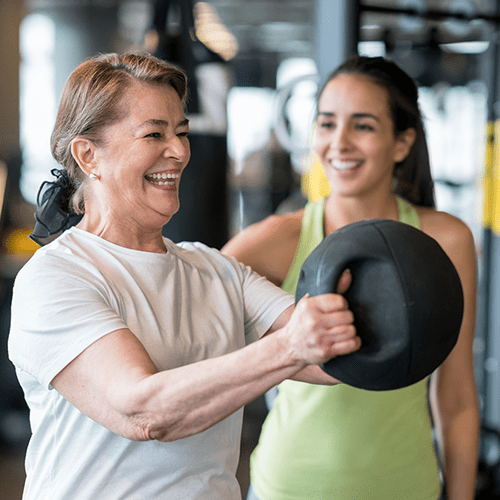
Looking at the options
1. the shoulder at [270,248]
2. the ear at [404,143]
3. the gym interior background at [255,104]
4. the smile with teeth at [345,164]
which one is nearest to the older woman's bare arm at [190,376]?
the shoulder at [270,248]

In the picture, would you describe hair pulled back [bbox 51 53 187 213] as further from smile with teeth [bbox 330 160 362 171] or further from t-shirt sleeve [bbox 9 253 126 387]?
smile with teeth [bbox 330 160 362 171]

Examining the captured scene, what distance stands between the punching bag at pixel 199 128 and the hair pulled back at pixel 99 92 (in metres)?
1.21

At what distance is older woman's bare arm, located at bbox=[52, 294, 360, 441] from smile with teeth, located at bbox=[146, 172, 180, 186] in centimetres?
29

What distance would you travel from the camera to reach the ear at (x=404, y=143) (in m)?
1.56

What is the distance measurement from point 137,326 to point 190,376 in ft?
0.70

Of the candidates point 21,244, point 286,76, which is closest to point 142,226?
point 21,244

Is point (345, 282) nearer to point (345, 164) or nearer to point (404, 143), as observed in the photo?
point (345, 164)

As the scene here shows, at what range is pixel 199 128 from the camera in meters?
2.54

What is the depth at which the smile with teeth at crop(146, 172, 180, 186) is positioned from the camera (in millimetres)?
1098

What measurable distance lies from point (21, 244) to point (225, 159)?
7.03ft

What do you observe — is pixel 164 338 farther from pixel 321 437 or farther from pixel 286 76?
pixel 286 76

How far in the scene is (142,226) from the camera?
1132 millimetres

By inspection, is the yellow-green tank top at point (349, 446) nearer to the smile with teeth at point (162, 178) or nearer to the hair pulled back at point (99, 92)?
the smile with teeth at point (162, 178)

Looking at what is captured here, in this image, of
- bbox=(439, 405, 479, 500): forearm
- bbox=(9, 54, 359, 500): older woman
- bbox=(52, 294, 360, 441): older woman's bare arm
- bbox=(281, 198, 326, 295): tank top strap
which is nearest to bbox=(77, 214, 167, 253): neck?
bbox=(9, 54, 359, 500): older woman
